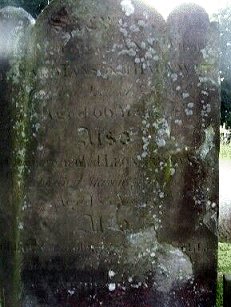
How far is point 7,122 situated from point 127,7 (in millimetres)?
1294

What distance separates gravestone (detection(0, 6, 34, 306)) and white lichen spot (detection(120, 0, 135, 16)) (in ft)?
2.36

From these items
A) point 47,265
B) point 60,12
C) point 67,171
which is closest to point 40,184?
point 67,171

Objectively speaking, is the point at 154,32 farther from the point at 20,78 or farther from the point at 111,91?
the point at 20,78

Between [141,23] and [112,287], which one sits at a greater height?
[141,23]

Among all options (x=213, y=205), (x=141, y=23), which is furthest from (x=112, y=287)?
(x=141, y=23)

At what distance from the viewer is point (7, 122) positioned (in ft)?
13.8

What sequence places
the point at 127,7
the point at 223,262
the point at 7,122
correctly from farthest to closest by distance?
the point at 223,262 < the point at 7,122 < the point at 127,7

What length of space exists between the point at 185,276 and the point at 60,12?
229cm

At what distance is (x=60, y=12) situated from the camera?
411 cm

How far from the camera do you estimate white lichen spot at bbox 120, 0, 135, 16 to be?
4.10 metres

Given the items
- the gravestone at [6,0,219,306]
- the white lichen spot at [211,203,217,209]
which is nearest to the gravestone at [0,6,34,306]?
the gravestone at [6,0,219,306]

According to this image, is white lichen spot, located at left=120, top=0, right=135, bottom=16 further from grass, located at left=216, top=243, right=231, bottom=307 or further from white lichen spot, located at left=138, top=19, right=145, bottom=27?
grass, located at left=216, top=243, right=231, bottom=307

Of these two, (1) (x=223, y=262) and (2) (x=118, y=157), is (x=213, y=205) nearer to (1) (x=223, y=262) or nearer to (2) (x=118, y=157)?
(2) (x=118, y=157)

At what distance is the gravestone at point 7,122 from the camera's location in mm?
4141
